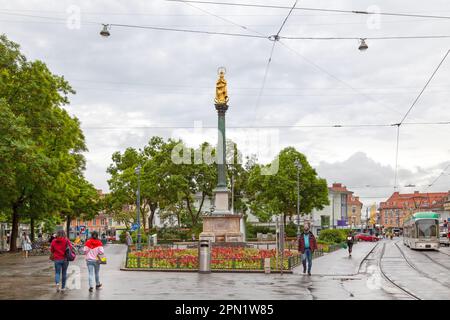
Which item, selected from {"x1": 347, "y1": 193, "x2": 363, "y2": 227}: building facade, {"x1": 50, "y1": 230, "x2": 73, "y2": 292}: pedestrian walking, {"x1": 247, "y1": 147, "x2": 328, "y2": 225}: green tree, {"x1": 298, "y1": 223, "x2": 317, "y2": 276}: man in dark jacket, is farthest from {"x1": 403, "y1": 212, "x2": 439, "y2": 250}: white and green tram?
{"x1": 347, "y1": 193, "x2": 363, "y2": 227}: building facade

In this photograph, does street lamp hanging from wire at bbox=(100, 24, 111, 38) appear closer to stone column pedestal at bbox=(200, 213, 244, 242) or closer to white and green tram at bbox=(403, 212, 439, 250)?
stone column pedestal at bbox=(200, 213, 244, 242)

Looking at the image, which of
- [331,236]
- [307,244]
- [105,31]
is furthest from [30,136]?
[331,236]

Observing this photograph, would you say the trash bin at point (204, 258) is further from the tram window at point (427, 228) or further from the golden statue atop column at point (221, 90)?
the tram window at point (427, 228)

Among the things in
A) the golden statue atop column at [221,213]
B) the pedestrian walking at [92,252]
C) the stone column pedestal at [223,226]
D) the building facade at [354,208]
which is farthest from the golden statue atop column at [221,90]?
the building facade at [354,208]

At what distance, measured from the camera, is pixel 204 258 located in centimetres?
2411

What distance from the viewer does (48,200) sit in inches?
1786

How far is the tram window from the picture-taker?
49.2m

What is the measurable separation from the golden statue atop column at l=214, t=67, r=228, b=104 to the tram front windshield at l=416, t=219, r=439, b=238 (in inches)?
774

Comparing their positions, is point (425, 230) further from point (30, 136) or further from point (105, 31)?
point (105, 31)

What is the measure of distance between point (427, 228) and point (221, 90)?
2100cm

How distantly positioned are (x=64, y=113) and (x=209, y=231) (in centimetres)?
1589

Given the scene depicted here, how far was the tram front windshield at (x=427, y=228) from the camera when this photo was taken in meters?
49.2

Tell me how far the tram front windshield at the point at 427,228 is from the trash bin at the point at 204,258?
30.6 m
